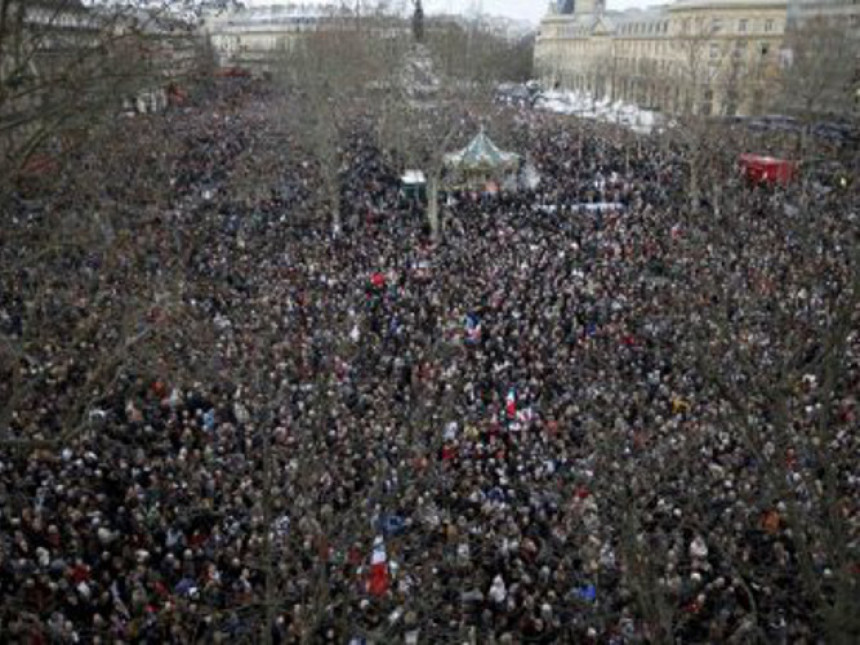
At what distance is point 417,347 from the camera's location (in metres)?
15.2

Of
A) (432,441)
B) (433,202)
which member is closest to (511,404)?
(432,441)

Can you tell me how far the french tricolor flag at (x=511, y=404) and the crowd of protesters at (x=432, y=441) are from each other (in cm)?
5

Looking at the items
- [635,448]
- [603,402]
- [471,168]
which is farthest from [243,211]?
[635,448]

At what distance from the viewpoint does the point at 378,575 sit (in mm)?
8359

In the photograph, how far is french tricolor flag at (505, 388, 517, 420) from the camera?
12813 mm

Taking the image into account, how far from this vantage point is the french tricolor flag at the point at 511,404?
504 inches

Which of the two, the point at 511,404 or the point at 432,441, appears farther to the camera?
the point at 511,404

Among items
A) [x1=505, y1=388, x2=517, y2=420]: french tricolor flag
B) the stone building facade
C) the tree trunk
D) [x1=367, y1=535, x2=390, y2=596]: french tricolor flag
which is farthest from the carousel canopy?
[x1=367, y1=535, x2=390, y2=596]: french tricolor flag

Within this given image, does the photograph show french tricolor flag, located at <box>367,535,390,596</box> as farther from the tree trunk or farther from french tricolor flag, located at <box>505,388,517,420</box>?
the tree trunk

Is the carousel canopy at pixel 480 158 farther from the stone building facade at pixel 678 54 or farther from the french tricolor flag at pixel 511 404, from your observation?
the french tricolor flag at pixel 511 404

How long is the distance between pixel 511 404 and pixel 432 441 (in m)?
2.09

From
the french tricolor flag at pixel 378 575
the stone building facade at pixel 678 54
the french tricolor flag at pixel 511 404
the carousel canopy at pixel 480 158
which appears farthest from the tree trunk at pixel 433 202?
the french tricolor flag at pixel 378 575

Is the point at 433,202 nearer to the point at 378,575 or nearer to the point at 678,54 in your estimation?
the point at 378,575

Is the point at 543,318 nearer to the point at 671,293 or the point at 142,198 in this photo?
the point at 671,293
